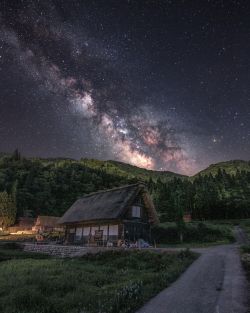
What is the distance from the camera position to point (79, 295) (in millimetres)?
11305

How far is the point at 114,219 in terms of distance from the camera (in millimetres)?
34969

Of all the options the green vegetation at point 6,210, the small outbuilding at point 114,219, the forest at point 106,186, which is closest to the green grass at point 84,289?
the small outbuilding at point 114,219

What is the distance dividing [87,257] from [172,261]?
9277 millimetres

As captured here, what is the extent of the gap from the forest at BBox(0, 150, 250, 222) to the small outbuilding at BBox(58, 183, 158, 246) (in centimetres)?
572

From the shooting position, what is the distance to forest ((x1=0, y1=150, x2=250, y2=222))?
234 feet

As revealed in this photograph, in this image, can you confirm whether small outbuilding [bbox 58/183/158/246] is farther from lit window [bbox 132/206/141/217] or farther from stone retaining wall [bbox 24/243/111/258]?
stone retaining wall [bbox 24/243/111/258]

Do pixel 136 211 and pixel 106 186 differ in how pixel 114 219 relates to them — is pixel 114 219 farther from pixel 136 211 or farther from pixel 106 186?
pixel 106 186

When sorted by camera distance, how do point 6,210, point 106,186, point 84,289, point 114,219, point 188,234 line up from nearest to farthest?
point 84,289, point 114,219, point 188,234, point 6,210, point 106,186

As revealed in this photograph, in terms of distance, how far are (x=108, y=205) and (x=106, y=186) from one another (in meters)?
80.8

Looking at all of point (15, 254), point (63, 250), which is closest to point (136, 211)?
point (63, 250)

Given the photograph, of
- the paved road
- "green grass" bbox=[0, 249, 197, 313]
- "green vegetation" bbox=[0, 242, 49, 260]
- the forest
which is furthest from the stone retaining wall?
the forest

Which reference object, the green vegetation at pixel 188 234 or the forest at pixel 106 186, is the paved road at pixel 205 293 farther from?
the forest at pixel 106 186

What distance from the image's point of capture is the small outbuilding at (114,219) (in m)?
35.5

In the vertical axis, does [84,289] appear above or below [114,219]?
below
